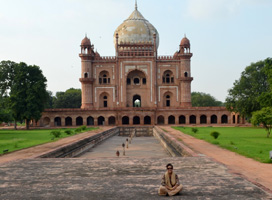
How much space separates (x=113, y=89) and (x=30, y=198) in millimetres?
34641

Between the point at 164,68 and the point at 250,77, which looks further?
the point at 164,68

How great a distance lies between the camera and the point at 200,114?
36938 mm

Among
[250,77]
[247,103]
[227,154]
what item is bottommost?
[227,154]

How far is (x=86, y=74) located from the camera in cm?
3947

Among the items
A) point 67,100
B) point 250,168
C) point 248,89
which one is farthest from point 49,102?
point 250,168

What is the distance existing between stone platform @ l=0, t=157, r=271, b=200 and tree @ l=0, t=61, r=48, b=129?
2205 centimetres

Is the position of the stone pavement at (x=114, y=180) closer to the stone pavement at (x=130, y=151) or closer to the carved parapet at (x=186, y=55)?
the stone pavement at (x=130, y=151)

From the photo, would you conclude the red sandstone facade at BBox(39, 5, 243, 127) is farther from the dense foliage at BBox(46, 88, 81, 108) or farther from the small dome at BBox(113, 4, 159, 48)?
the dense foliage at BBox(46, 88, 81, 108)

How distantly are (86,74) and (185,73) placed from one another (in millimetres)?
12678

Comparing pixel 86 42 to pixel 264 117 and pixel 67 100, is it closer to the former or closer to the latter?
pixel 67 100

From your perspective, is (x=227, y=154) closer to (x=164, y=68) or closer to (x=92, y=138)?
(x=92, y=138)

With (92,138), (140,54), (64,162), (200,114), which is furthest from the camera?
(140,54)

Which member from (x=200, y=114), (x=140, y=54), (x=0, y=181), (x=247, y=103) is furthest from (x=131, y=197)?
(x=140, y=54)

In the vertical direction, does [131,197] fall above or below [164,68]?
below
